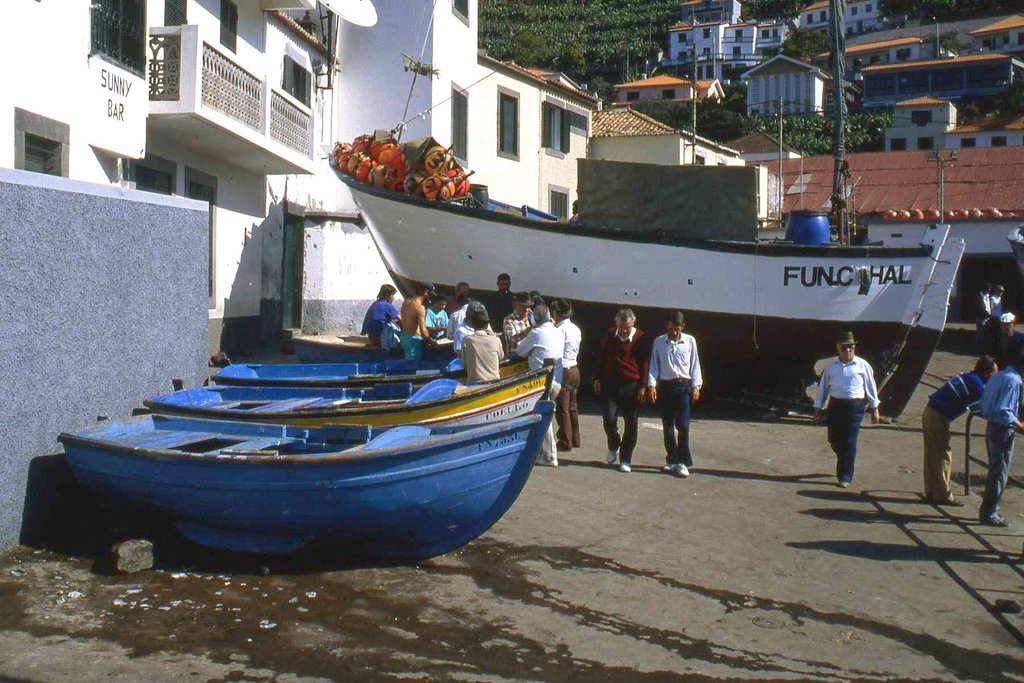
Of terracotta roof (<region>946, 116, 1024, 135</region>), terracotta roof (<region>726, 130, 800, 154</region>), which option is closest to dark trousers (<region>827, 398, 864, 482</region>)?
terracotta roof (<region>726, 130, 800, 154</region>)

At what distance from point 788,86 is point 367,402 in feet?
235

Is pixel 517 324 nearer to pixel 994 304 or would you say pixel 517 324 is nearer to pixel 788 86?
pixel 994 304

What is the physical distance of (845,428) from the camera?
983cm

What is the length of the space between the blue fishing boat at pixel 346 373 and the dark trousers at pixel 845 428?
10.2 feet

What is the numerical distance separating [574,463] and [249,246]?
10965 mm

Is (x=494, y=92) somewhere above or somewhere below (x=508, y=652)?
above

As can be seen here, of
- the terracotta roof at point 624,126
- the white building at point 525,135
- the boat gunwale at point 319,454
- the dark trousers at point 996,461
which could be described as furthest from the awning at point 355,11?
the terracotta roof at point 624,126

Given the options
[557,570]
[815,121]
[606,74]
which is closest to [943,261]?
[557,570]

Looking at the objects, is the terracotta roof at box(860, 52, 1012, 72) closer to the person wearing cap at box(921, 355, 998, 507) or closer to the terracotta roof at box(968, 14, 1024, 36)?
the terracotta roof at box(968, 14, 1024, 36)

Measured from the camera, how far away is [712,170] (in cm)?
1388

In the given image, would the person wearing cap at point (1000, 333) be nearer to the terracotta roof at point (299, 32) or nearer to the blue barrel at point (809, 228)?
the blue barrel at point (809, 228)

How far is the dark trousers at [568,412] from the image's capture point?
418 inches

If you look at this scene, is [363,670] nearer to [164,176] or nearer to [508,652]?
[508,652]

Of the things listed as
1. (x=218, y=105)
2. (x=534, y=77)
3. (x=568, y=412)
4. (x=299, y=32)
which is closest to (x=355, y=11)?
(x=299, y=32)
